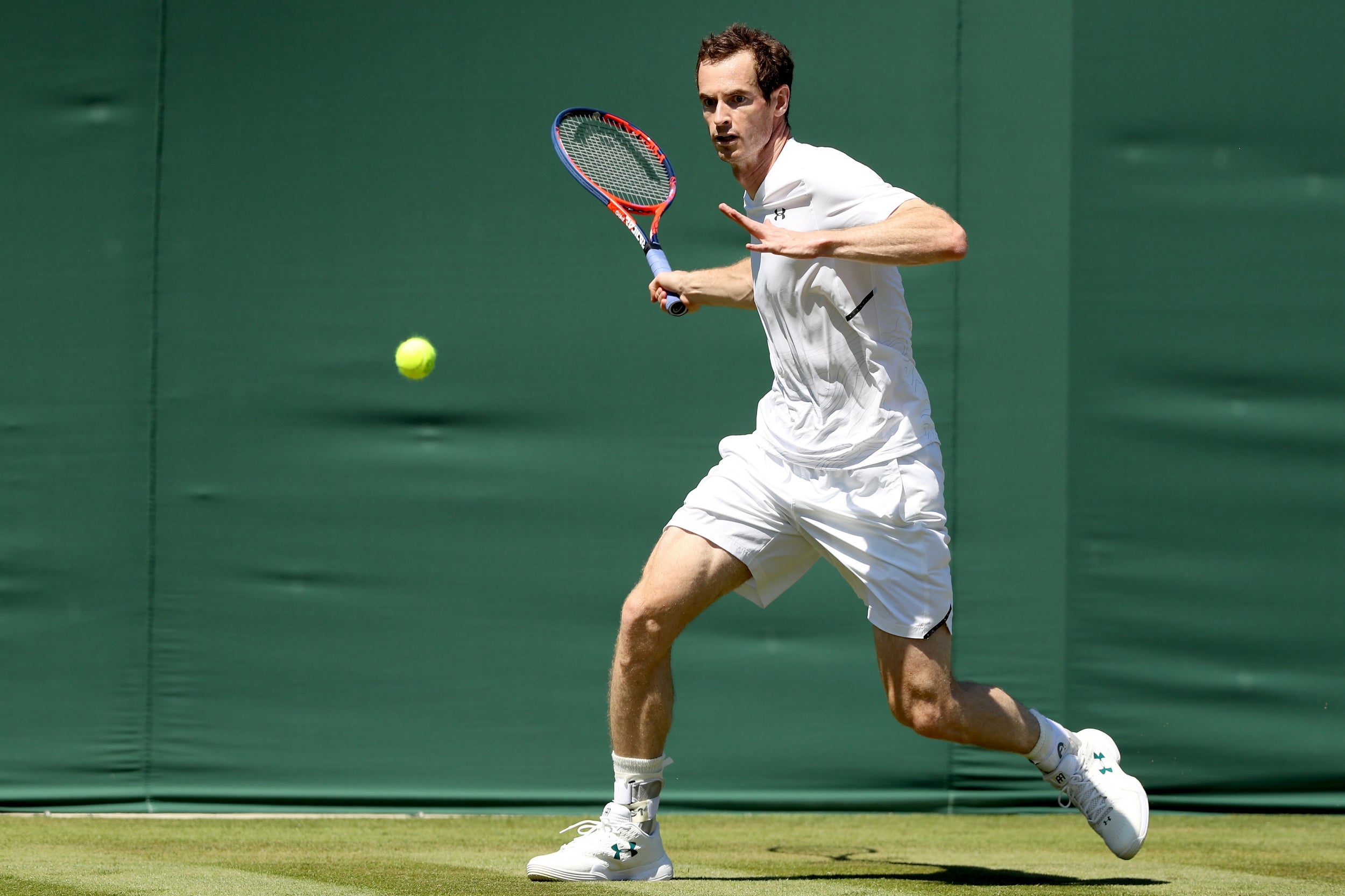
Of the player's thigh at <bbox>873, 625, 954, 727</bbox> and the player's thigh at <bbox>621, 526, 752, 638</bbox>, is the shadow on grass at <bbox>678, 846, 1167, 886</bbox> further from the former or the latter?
the player's thigh at <bbox>621, 526, 752, 638</bbox>

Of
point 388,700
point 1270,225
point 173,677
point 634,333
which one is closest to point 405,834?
point 388,700

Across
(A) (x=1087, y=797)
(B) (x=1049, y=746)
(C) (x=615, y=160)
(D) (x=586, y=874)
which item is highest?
(C) (x=615, y=160)

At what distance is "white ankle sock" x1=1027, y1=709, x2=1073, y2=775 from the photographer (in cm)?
343

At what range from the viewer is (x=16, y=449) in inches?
186

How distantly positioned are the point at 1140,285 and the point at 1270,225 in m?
0.45

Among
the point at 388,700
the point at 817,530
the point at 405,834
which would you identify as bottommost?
the point at 405,834

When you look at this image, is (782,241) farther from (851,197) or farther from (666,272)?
(666,272)

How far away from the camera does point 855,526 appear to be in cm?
332

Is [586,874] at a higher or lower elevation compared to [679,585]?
lower

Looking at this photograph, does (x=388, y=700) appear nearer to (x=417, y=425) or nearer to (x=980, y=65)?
(x=417, y=425)

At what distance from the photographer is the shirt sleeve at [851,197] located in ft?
10.7

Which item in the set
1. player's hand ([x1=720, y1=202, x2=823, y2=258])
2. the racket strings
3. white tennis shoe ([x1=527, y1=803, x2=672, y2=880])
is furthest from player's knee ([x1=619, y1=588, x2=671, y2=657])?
the racket strings

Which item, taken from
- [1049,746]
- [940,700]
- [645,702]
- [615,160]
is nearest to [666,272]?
[615,160]

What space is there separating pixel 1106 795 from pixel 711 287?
139 centimetres
